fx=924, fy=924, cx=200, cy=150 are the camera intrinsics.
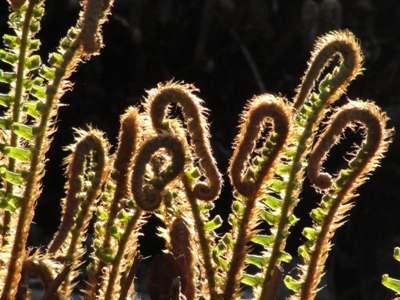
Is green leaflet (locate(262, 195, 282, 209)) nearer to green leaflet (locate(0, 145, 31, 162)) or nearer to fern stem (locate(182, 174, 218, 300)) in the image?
fern stem (locate(182, 174, 218, 300))

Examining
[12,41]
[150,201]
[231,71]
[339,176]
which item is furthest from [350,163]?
[231,71]

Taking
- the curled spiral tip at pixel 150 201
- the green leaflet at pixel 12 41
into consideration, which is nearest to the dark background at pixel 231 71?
the green leaflet at pixel 12 41

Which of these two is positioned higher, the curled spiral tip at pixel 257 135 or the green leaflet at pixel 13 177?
the curled spiral tip at pixel 257 135

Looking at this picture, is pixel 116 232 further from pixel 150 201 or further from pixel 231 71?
pixel 231 71

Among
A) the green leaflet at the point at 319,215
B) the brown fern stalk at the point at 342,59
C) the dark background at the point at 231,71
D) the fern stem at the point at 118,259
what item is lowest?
the fern stem at the point at 118,259

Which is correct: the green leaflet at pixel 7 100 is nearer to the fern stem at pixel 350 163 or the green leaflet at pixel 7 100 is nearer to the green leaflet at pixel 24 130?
the green leaflet at pixel 24 130

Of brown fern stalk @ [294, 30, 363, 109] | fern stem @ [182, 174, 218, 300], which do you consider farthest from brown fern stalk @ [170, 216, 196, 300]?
brown fern stalk @ [294, 30, 363, 109]

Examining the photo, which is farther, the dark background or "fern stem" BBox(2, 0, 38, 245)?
the dark background
